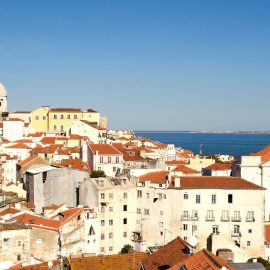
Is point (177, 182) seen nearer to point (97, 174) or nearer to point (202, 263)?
point (97, 174)

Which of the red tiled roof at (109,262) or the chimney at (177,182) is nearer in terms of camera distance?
the red tiled roof at (109,262)

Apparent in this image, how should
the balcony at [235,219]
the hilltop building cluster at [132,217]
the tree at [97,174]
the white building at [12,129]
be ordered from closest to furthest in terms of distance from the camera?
the hilltop building cluster at [132,217] → the balcony at [235,219] → the tree at [97,174] → the white building at [12,129]

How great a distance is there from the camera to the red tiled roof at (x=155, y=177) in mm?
47312

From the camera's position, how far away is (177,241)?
30188 millimetres

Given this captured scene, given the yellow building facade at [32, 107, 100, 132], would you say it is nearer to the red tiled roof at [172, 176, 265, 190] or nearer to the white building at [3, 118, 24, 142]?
the white building at [3, 118, 24, 142]

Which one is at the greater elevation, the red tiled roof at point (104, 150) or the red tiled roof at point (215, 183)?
the red tiled roof at point (104, 150)

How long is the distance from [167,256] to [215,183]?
755 inches

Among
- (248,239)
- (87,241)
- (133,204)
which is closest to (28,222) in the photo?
(87,241)

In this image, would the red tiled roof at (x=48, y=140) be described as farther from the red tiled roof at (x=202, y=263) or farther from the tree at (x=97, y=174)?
the red tiled roof at (x=202, y=263)

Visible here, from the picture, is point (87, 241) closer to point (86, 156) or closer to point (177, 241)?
point (177, 241)

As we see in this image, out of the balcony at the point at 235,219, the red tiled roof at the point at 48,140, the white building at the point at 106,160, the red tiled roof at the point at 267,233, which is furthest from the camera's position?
the red tiled roof at the point at 48,140

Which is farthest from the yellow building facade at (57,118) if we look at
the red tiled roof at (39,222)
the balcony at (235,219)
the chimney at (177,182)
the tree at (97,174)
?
the red tiled roof at (39,222)

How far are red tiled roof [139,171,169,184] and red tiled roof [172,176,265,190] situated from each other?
1.20 meters

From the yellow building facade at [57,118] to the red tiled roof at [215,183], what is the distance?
55.5 m
